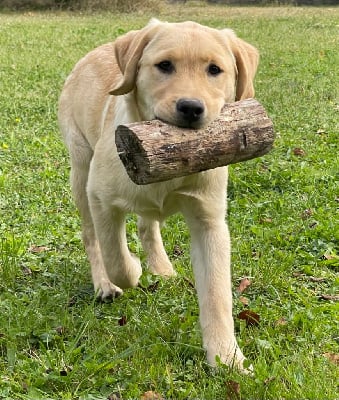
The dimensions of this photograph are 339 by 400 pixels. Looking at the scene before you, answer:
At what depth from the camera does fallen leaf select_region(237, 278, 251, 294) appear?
4105mm

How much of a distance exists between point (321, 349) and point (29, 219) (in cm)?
258

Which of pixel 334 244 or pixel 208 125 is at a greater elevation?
pixel 208 125

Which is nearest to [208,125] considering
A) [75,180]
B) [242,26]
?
[75,180]

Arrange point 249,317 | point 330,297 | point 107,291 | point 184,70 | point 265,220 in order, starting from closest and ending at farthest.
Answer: point 184,70 < point 249,317 < point 330,297 < point 107,291 < point 265,220

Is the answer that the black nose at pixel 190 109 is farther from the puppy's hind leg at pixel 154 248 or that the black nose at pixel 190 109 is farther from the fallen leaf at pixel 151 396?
the puppy's hind leg at pixel 154 248

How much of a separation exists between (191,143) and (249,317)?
3.57 feet

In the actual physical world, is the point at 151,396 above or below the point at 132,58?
below

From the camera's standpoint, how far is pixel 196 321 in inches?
142

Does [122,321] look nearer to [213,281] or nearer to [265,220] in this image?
[213,281]

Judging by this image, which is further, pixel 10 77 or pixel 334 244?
pixel 10 77

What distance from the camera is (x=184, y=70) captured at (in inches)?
127

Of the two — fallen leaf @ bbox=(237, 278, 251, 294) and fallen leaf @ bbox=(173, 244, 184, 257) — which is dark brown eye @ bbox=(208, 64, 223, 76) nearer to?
fallen leaf @ bbox=(237, 278, 251, 294)

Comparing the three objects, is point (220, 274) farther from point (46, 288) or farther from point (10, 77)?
point (10, 77)

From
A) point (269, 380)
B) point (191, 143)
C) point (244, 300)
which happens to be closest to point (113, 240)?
point (244, 300)
